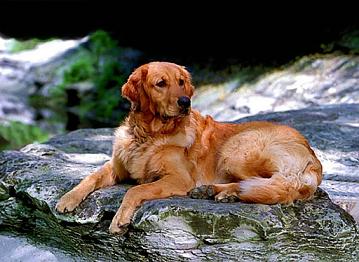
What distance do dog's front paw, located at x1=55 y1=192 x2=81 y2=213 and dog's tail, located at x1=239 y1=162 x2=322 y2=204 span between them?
1.17 m

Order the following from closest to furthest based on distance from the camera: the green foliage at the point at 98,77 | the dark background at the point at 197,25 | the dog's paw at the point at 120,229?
the dog's paw at the point at 120,229 < the dark background at the point at 197,25 < the green foliage at the point at 98,77

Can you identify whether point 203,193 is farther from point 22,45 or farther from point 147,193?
point 22,45

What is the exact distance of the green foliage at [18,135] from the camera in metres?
11.5

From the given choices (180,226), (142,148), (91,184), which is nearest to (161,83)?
(142,148)

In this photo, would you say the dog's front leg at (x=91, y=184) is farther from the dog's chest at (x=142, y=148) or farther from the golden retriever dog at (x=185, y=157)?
the dog's chest at (x=142, y=148)

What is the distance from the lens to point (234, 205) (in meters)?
4.43

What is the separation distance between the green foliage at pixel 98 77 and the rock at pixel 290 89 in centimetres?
286

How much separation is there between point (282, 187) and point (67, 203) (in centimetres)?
151

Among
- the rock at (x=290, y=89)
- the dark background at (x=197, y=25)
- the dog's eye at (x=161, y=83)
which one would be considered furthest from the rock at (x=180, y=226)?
the dark background at (x=197, y=25)

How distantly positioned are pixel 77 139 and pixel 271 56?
6660 millimetres

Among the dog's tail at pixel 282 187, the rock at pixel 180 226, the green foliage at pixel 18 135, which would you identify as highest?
the dog's tail at pixel 282 187

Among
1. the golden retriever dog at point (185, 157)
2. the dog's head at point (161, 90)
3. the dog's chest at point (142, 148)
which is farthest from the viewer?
the dog's chest at point (142, 148)

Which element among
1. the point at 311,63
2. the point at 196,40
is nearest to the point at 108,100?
the point at 196,40

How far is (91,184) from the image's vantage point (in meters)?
4.82
